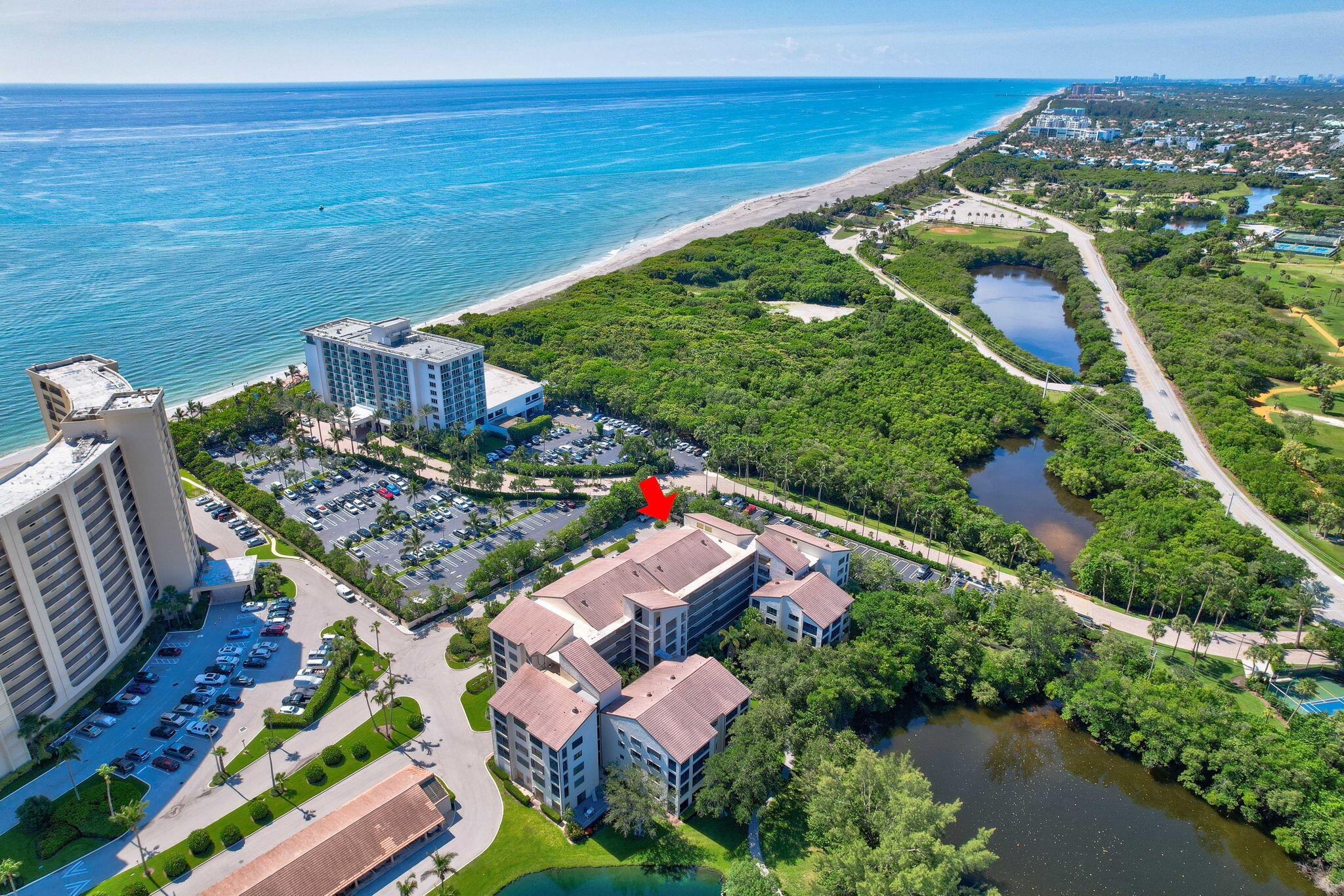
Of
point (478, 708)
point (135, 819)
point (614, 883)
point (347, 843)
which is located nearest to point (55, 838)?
point (135, 819)

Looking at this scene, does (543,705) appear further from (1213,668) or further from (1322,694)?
(1322,694)

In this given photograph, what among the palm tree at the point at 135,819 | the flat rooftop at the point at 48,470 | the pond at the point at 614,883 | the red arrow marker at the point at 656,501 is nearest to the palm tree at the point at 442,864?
the pond at the point at 614,883

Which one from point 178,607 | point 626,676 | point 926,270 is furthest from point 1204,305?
point 178,607

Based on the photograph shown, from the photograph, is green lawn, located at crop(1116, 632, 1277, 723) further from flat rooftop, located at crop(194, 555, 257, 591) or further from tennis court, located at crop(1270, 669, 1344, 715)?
flat rooftop, located at crop(194, 555, 257, 591)

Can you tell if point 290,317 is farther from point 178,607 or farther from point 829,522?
point 829,522

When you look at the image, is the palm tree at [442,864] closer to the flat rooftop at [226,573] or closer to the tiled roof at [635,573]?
the tiled roof at [635,573]

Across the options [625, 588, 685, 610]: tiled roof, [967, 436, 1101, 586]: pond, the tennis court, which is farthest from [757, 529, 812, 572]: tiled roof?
the tennis court
